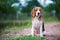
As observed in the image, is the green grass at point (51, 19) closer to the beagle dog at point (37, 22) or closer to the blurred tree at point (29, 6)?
the beagle dog at point (37, 22)

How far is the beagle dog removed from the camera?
1973 mm

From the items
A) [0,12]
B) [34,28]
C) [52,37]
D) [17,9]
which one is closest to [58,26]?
[52,37]

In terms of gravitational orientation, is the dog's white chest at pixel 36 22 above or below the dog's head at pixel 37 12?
below

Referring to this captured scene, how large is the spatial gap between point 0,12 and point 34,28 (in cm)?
42

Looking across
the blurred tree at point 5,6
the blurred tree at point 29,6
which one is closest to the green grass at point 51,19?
the blurred tree at point 29,6

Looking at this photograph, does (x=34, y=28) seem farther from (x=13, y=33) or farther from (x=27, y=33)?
(x=13, y=33)

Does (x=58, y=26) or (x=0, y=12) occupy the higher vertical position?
(x=0, y=12)

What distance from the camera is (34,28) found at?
2.03 meters

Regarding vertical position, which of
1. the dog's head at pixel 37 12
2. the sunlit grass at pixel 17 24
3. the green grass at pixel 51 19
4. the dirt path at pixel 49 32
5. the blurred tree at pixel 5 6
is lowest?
the dirt path at pixel 49 32

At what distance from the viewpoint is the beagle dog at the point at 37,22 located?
1.97 meters

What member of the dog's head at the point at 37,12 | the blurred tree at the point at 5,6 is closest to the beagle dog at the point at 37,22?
the dog's head at the point at 37,12

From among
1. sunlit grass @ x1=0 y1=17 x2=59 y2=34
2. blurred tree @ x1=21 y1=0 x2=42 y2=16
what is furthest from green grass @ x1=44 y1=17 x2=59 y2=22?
blurred tree @ x1=21 y1=0 x2=42 y2=16

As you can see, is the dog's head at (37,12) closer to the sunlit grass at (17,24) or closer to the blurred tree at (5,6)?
the sunlit grass at (17,24)

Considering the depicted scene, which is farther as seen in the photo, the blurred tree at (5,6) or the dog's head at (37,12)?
the blurred tree at (5,6)
